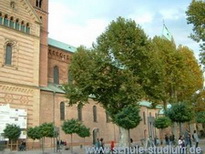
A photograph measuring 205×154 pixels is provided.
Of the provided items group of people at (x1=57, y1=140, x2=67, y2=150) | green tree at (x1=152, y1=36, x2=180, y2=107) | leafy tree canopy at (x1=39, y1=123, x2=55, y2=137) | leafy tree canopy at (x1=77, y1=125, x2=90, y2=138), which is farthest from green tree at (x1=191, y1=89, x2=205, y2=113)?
leafy tree canopy at (x1=39, y1=123, x2=55, y2=137)

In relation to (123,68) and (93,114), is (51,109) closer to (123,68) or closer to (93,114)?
(93,114)

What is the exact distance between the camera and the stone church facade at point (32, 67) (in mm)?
35844

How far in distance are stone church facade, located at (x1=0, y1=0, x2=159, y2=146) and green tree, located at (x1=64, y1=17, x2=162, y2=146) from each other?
18.9 ft

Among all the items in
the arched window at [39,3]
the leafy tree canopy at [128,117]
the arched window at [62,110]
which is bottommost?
the leafy tree canopy at [128,117]

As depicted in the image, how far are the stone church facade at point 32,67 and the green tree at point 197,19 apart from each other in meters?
11.7

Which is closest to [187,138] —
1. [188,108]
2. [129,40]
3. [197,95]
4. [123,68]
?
[188,108]

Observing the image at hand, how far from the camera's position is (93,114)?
49344mm

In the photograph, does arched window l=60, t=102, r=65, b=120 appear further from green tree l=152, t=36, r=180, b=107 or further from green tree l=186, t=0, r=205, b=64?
green tree l=186, t=0, r=205, b=64

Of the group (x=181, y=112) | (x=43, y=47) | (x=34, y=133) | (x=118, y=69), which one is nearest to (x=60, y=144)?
(x=34, y=133)

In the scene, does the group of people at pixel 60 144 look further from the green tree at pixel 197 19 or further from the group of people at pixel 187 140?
the green tree at pixel 197 19

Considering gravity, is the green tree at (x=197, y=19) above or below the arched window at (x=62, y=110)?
above

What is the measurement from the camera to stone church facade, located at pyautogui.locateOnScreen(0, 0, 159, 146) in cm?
3584

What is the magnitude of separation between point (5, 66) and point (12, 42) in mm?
3571

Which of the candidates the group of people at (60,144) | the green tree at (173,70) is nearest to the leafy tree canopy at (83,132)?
the group of people at (60,144)
